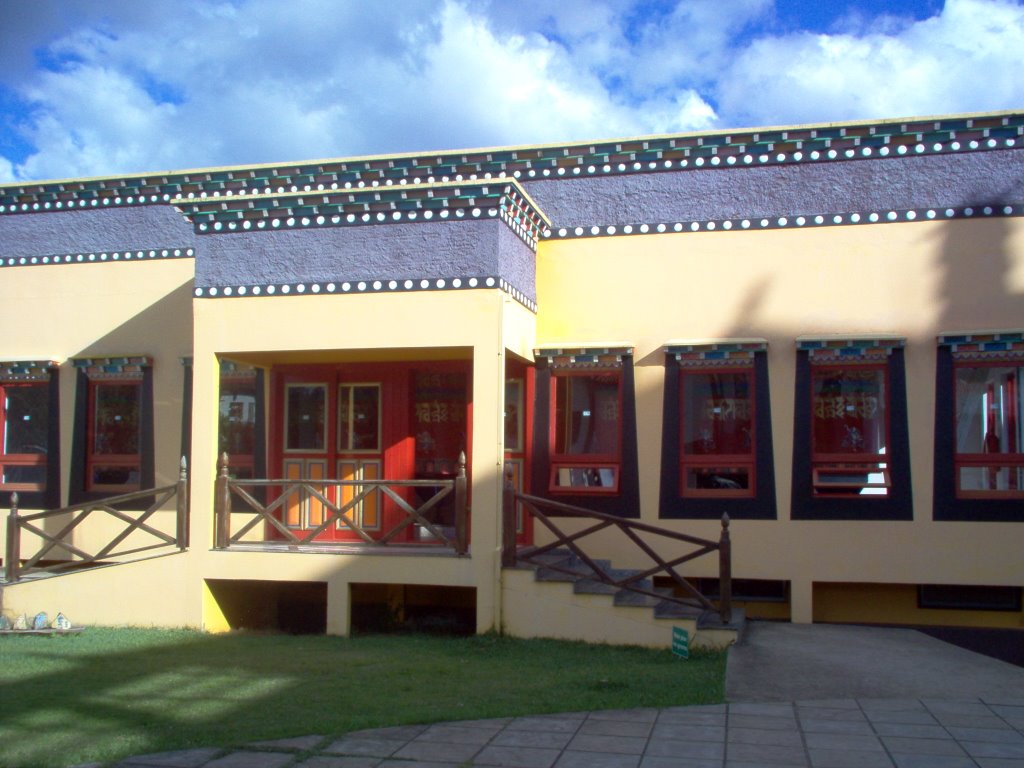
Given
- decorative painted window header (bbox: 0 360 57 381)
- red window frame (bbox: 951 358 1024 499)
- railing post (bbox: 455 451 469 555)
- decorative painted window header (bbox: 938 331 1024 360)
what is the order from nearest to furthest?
railing post (bbox: 455 451 469 555) → decorative painted window header (bbox: 938 331 1024 360) → red window frame (bbox: 951 358 1024 499) → decorative painted window header (bbox: 0 360 57 381)

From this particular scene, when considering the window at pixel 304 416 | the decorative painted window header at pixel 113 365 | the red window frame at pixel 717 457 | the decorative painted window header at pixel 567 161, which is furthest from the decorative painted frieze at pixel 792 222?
the decorative painted window header at pixel 113 365

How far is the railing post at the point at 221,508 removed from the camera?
11852 millimetres

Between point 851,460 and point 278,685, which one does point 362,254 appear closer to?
point 278,685

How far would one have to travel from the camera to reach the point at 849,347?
12219mm

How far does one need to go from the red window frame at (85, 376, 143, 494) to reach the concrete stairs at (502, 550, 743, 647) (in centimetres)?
631

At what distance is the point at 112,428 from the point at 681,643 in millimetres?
8946

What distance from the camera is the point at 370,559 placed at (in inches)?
451

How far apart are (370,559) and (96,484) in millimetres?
5494

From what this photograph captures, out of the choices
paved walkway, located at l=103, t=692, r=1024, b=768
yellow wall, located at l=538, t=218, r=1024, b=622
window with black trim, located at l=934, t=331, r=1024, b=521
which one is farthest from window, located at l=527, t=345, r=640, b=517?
paved walkway, located at l=103, t=692, r=1024, b=768

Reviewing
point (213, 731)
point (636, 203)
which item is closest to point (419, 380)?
point (636, 203)

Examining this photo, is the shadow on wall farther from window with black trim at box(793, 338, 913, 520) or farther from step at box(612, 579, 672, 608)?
step at box(612, 579, 672, 608)

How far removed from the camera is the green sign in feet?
33.4

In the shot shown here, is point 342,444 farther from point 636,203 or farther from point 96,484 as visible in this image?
point 636,203

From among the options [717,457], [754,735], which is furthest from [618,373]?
[754,735]
